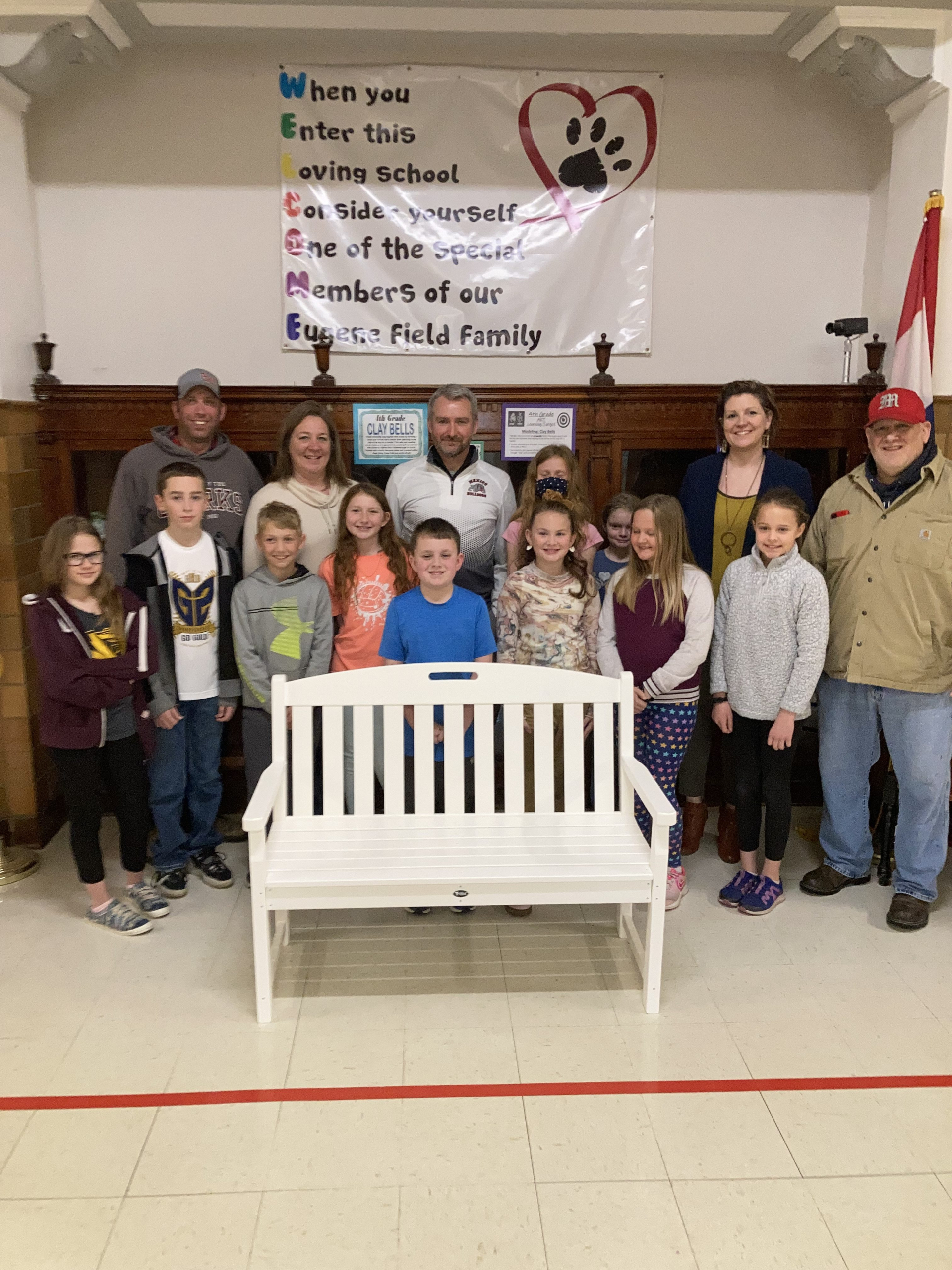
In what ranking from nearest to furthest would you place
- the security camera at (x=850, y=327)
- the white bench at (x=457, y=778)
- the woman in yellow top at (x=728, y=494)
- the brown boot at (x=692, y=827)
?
the white bench at (x=457, y=778), the woman in yellow top at (x=728, y=494), the brown boot at (x=692, y=827), the security camera at (x=850, y=327)

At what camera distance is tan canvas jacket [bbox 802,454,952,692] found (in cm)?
294

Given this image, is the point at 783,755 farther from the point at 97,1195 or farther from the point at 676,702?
the point at 97,1195

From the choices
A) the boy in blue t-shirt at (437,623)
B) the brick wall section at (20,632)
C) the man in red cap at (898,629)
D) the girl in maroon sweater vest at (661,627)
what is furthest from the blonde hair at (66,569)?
the man in red cap at (898,629)

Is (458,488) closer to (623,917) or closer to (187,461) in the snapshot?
(187,461)

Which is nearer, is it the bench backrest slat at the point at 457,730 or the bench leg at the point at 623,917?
the bench backrest slat at the point at 457,730

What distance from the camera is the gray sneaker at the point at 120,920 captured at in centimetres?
299

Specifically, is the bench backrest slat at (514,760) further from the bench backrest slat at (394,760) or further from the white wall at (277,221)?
the white wall at (277,221)

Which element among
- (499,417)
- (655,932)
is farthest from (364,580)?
(655,932)

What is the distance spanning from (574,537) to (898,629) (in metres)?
1.06

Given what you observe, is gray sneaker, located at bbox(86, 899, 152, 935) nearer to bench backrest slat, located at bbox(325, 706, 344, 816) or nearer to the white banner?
bench backrest slat, located at bbox(325, 706, 344, 816)

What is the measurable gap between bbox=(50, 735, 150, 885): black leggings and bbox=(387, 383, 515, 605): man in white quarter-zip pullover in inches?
46.7

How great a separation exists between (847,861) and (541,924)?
3.68 ft

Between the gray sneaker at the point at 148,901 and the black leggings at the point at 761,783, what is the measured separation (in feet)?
6.32

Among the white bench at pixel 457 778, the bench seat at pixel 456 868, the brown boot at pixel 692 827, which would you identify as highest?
the white bench at pixel 457 778
